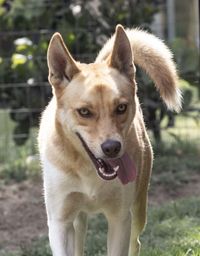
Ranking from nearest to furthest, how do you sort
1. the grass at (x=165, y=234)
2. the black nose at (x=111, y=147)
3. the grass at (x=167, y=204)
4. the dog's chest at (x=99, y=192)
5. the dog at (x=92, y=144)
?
the black nose at (x=111, y=147) → the dog at (x=92, y=144) → the dog's chest at (x=99, y=192) → the grass at (x=165, y=234) → the grass at (x=167, y=204)

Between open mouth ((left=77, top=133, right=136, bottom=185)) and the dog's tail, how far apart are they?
0.80 metres

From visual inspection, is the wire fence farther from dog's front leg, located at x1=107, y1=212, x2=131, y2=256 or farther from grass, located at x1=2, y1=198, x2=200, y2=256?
dog's front leg, located at x1=107, y1=212, x2=131, y2=256

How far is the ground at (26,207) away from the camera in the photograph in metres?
5.83

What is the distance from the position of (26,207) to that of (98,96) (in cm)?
281

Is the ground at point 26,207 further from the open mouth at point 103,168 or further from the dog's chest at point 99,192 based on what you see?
the open mouth at point 103,168

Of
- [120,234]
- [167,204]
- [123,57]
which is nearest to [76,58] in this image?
[167,204]

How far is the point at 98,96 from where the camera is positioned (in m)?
3.90

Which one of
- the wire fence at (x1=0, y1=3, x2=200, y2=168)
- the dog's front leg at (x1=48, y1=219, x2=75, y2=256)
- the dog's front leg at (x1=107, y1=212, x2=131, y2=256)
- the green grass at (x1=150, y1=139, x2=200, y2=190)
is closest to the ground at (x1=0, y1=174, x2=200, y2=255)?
the green grass at (x1=150, y1=139, x2=200, y2=190)

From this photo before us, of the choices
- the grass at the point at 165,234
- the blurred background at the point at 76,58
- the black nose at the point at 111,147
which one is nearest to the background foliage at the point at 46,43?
the blurred background at the point at 76,58

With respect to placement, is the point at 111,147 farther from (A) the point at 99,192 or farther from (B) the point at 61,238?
(B) the point at 61,238

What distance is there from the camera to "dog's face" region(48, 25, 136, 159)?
3.83 meters

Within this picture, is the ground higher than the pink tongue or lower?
lower

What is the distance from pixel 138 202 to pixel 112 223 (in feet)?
1.29

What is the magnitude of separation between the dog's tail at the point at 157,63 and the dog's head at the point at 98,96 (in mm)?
571
